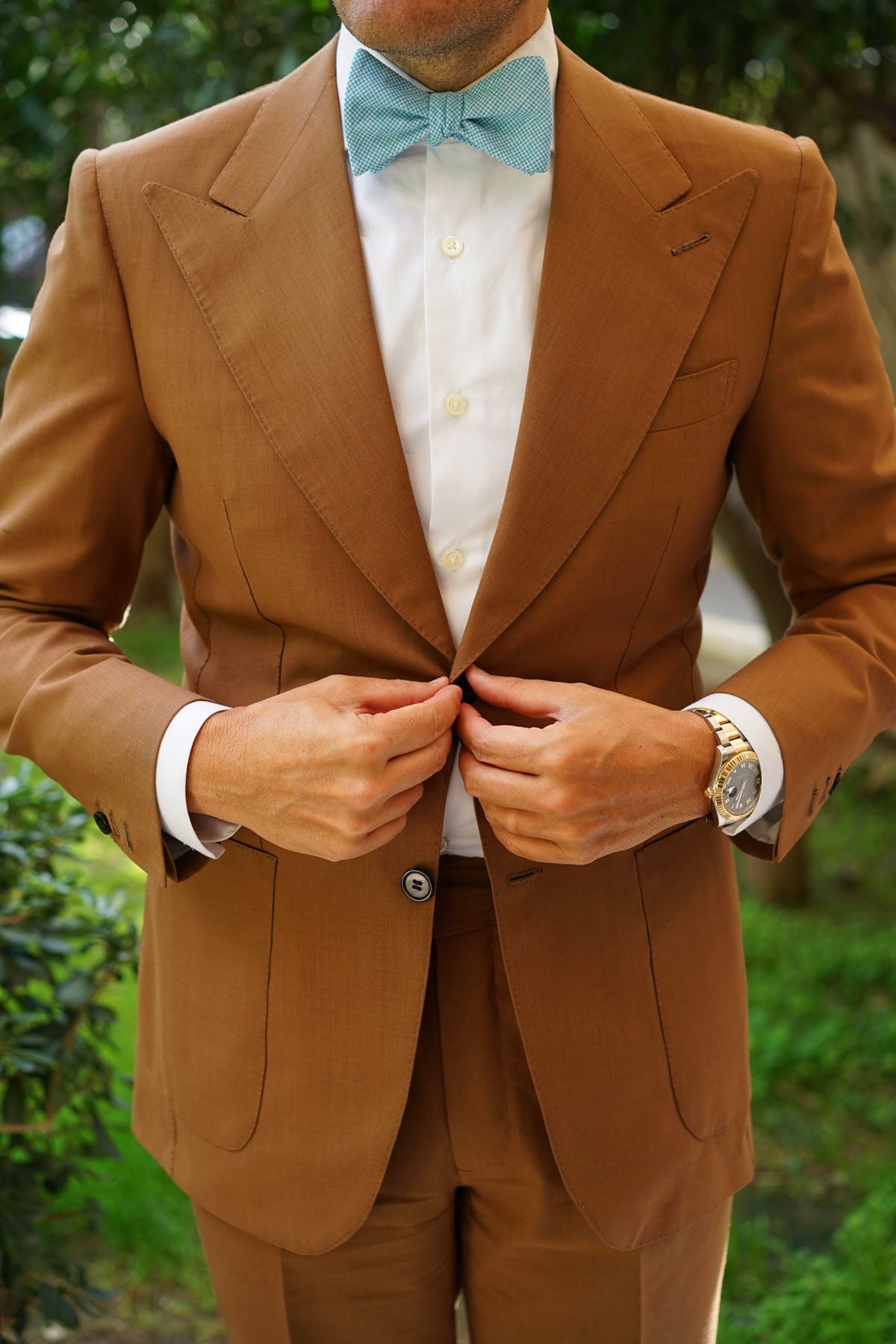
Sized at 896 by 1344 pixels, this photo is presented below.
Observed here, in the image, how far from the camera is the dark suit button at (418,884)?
1.29 meters

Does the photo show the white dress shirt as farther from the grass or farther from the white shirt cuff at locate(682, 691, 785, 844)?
the grass

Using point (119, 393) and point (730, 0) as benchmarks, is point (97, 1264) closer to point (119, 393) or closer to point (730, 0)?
point (119, 393)

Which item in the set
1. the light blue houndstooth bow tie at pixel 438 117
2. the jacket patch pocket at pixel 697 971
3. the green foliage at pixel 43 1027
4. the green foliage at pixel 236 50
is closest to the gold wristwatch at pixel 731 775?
the jacket patch pocket at pixel 697 971

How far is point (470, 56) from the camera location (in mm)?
1296

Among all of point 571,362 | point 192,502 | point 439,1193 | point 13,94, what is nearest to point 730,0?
point 13,94

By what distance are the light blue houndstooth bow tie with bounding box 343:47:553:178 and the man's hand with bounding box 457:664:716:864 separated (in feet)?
1.73

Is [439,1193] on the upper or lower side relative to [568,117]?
lower

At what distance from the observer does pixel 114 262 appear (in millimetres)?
1315

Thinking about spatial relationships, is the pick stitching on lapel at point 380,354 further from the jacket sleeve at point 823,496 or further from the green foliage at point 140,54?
the green foliage at point 140,54

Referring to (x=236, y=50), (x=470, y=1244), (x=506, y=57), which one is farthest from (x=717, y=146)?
(x=236, y=50)

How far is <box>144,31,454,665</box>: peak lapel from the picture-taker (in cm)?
125

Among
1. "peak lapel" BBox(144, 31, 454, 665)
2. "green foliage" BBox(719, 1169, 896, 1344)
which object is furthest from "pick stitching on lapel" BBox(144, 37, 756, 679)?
"green foliage" BBox(719, 1169, 896, 1344)

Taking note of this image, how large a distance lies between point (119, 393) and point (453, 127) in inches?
17.2

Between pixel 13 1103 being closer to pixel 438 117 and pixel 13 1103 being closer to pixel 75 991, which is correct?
pixel 75 991
